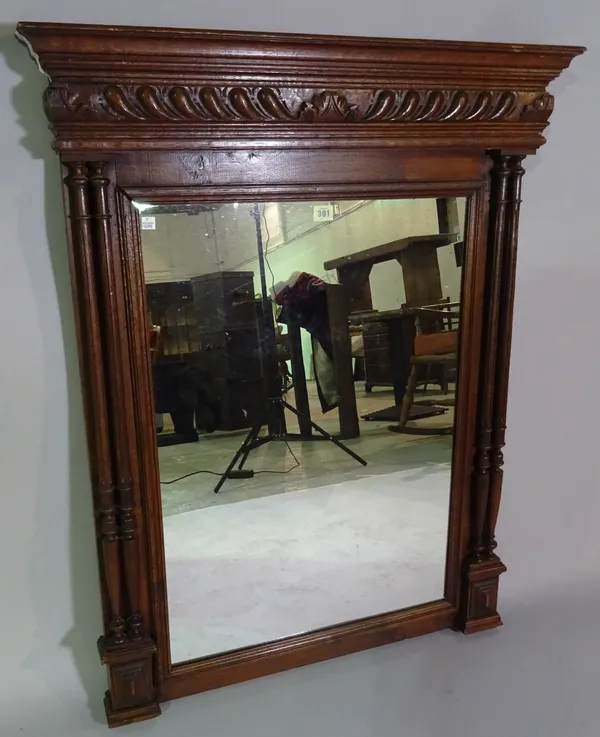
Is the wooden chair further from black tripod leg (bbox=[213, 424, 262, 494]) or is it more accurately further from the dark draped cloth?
black tripod leg (bbox=[213, 424, 262, 494])

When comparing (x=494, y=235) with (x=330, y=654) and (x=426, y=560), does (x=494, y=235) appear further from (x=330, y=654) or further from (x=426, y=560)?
(x=330, y=654)

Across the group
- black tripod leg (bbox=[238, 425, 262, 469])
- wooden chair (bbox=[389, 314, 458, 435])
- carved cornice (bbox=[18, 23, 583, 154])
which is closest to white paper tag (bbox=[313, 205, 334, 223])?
carved cornice (bbox=[18, 23, 583, 154])

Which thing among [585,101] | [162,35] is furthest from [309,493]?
[585,101]

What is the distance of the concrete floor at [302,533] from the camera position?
3.42ft

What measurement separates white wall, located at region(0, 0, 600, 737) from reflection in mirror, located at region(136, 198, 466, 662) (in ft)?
0.44

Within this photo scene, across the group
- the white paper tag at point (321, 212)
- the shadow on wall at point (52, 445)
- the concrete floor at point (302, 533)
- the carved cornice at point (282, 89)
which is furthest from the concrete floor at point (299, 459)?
the carved cornice at point (282, 89)

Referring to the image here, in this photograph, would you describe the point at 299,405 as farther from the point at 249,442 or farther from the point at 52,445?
the point at 52,445

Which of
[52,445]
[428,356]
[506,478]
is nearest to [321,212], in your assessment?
[428,356]

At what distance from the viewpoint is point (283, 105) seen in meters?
0.92

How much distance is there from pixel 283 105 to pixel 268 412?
0.52 metres

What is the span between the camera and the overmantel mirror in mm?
881

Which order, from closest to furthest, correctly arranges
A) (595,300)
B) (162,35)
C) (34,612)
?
1. (162,35)
2. (34,612)
3. (595,300)

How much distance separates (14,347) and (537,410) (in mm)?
1029

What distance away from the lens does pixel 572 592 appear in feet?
4.39
